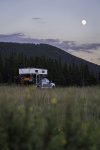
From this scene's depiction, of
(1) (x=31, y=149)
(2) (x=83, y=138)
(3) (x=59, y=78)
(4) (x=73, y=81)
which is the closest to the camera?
(1) (x=31, y=149)

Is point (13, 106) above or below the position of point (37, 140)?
above

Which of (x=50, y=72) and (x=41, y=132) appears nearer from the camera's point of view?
(x=41, y=132)

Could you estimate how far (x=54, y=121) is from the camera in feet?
17.0

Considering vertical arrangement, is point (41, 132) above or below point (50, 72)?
below

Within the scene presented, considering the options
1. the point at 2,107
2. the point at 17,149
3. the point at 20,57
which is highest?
the point at 20,57

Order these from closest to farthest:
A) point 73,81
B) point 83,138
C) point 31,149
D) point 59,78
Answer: point 31,149, point 83,138, point 59,78, point 73,81

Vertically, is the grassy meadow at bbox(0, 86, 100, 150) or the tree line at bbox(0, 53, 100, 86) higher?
the tree line at bbox(0, 53, 100, 86)

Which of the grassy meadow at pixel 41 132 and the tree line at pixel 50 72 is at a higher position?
the tree line at pixel 50 72

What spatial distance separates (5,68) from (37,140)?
118 m

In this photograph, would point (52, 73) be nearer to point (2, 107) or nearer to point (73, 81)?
point (73, 81)

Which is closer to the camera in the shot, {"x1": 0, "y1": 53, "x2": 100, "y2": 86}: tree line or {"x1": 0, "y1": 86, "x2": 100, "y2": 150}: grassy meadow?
{"x1": 0, "y1": 86, "x2": 100, "y2": 150}: grassy meadow

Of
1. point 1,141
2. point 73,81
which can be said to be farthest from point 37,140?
point 73,81

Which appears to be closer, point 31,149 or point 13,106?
point 31,149

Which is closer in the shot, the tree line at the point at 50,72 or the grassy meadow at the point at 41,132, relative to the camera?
the grassy meadow at the point at 41,132
